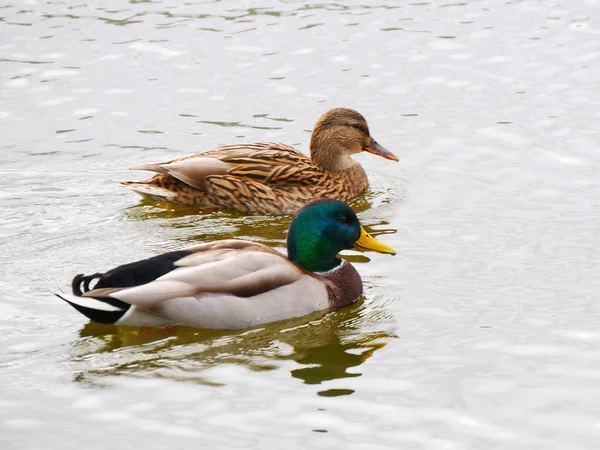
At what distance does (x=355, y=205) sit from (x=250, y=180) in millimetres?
1005

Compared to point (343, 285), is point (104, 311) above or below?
above

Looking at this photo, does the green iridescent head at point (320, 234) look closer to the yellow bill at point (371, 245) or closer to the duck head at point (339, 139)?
the yellow bill at point (371, 245)

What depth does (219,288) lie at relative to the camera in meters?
7.82

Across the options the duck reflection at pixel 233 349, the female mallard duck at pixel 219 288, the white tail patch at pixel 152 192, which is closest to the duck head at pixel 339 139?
the white tail patch at pixel 152 192

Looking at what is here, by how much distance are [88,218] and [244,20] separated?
6.31 m

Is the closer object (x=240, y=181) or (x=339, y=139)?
(x=240, y=181)

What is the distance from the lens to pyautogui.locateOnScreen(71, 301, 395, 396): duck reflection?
23.8ft

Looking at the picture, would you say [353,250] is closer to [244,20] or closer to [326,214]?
[326,214]

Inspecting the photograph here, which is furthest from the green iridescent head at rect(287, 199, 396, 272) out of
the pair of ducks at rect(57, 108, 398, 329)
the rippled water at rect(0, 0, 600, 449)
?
the rippled water at rect(0, 0, 600, 449)

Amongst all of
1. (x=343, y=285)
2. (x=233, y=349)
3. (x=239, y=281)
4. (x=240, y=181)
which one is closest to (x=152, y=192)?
(x=240, y=181)

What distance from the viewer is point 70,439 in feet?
20.6

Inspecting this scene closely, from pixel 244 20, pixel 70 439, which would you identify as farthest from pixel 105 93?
pixel 70 439

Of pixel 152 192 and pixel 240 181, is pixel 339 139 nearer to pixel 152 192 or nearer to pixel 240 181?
pixel 240 181

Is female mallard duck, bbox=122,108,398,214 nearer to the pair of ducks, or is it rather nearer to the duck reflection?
the pair of ducks
